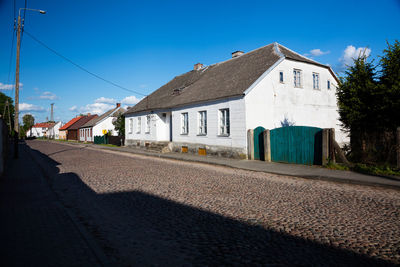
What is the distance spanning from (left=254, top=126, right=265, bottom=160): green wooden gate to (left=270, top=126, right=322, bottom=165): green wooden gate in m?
0.64

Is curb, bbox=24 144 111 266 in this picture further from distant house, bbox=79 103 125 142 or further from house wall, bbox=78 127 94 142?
house wall, bbox=78 127 94 142

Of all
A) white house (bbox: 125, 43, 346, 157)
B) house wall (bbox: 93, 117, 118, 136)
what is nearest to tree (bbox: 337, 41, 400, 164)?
white house (bbox: 125, 43, 346, 157)

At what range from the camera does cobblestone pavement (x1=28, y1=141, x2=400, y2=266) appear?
11.0 feet

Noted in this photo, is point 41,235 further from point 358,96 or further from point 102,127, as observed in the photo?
point 102,127

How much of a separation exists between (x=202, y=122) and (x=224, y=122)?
216 cm

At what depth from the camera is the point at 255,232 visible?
4113mm

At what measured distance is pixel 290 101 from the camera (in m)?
16.1

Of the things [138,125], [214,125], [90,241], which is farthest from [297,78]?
[90,241]

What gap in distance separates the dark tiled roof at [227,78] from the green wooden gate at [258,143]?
2.14 meters

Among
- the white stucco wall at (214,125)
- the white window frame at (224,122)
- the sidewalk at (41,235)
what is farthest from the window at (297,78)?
the sidewalk at (41,235)

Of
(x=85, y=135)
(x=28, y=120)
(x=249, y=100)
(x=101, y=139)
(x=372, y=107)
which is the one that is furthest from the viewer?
(x=28, y=120)

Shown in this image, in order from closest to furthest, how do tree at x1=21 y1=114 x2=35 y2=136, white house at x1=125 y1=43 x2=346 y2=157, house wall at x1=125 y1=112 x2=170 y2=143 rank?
white house at x1=125 y1=43 x2=346 y2=157
house wall at x1=125 y1=112 x2=170 y2=143
tree at x1=21 y1=114 x2=35 y2=136

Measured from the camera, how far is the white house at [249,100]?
47.4ft

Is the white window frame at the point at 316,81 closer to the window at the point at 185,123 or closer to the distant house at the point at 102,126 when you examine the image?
the window at the point at 185,123
